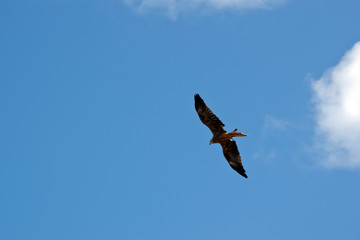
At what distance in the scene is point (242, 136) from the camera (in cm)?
2516

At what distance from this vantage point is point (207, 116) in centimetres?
2516

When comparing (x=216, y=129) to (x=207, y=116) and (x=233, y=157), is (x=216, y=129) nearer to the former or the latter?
(x=207, y=116)

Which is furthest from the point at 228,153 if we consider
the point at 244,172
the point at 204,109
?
the point at 204,109

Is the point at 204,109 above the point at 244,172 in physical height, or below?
above

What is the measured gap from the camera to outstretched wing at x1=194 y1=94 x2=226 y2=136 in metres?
25.1

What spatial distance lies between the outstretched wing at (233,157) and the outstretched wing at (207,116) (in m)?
1.68

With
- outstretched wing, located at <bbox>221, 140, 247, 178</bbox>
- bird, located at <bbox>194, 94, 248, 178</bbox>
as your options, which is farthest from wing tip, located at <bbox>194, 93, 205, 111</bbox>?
outstretched wing, located at <bbox>221, 140, 247, 178</bbox>

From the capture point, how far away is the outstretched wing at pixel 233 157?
26.8 m

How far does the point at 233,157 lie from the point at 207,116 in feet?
11.0

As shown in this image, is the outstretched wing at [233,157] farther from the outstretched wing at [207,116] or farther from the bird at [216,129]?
the outstretched wing at [207,116]

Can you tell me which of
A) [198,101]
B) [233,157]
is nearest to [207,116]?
[198,101]

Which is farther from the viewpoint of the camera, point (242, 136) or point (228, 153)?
point (228, 153)

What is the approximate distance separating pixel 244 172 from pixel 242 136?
2.74 meters

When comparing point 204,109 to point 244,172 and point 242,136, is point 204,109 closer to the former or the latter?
point 242,136
